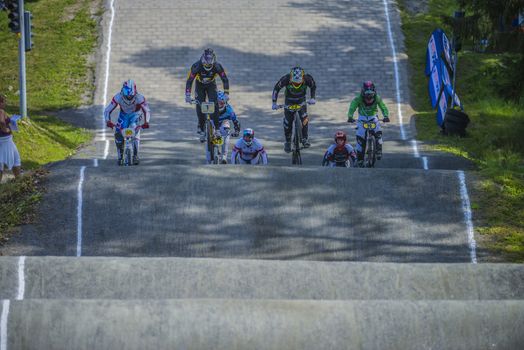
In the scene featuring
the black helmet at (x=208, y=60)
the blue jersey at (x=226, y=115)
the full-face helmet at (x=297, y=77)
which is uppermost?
the black helmet at (x=208, y=60)

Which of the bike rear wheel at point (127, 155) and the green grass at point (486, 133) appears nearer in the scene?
the green grass at point (486, 133)

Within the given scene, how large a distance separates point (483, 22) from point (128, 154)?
9.69 m

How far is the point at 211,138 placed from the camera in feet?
71.6

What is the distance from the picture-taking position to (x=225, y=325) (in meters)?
12.4

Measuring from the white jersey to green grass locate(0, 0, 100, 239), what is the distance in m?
4.12

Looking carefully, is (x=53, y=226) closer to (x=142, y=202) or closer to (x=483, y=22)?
(x=142, y=202)

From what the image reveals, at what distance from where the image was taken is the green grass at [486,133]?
17.9 m

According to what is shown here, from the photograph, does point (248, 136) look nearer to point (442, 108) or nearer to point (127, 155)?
point (127, 155)

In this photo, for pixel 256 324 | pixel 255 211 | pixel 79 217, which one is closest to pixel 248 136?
pixel 255 211

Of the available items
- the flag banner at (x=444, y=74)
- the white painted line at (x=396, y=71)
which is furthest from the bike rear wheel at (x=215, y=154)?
the flag banner at (x=444, y=74)

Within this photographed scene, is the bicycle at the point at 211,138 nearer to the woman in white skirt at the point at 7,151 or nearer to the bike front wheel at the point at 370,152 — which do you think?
the bike front wheel at the point at 370,152

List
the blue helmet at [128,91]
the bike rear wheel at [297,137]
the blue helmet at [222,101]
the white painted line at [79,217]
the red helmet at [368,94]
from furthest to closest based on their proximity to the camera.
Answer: the bike rear wheel at [297,137] → the blue helmet at [222,101] → the red helmet at [368,94] → the blue helmet at [128,91] → the white painted line at [79,217]

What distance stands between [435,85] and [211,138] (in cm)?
978

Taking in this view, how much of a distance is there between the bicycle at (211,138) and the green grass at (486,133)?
215 inches
